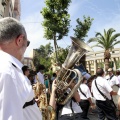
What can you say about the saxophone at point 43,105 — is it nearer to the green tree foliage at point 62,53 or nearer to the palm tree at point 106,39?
the green tree foliage at point 62,53

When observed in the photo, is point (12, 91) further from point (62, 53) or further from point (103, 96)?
point (62, 53)

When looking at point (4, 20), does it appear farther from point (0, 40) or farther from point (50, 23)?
point (50, 23)

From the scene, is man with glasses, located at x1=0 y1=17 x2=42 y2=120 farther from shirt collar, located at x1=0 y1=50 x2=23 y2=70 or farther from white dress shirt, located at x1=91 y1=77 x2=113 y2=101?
white dress shirt, located at x1=91 y1=77 x2=113 y2=101

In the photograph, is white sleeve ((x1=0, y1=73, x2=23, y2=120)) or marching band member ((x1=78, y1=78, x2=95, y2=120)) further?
marching band member ((x1=78, y1=78, x2=95, y2=120))

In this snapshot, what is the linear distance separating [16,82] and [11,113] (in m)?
0.17

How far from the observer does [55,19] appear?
16469 millimetres

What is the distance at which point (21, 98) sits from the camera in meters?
1.17

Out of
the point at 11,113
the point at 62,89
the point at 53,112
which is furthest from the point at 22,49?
the point at 62,89

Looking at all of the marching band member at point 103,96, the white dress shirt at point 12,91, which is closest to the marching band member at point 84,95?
the marching band member at point 103,96

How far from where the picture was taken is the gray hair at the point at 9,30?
1373mm

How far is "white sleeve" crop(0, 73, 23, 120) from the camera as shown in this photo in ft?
3.57

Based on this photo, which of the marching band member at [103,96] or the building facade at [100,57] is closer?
the marching band member at [103,96]

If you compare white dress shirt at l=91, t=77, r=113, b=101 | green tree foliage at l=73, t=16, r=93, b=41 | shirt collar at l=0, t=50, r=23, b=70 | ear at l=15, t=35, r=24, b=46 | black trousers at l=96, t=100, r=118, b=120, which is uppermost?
green tree foliage at l=73, t=16, r=93, b=41

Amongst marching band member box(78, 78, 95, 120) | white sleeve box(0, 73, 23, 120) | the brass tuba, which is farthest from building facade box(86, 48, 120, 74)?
white sleeve box(0, 73, 23, 120)
